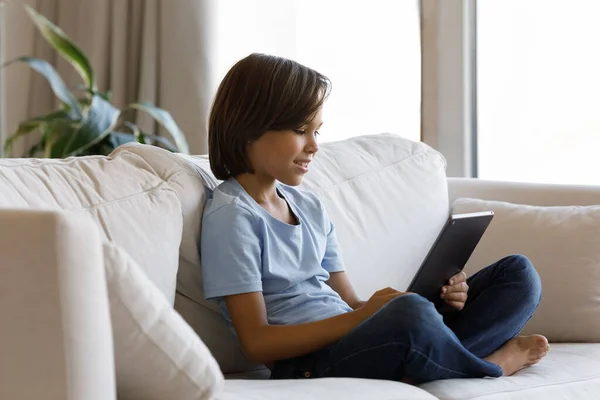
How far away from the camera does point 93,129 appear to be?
2.74 metres

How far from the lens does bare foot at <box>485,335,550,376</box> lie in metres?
1.75

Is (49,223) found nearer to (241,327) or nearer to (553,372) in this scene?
(241,327)

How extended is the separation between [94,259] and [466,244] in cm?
98

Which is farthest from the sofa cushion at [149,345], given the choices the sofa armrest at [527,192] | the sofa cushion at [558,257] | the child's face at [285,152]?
the sofa armrest at [527,192]

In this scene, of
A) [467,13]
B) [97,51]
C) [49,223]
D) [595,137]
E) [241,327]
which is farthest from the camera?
[97,51]

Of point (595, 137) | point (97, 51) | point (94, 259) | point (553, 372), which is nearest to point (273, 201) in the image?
point (553, 372)

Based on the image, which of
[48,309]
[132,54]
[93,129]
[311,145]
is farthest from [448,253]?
[132,54]

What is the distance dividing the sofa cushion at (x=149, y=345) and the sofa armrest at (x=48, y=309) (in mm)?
112

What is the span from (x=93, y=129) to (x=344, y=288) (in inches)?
45.2

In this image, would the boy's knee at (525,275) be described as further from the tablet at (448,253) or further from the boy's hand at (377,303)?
the boy's hand at (377,303)

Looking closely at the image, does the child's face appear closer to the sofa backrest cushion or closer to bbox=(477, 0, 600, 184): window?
the sofa backrest cushion

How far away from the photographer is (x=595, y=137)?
2842mm

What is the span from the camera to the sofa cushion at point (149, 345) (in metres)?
1.13

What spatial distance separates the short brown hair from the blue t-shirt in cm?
7
